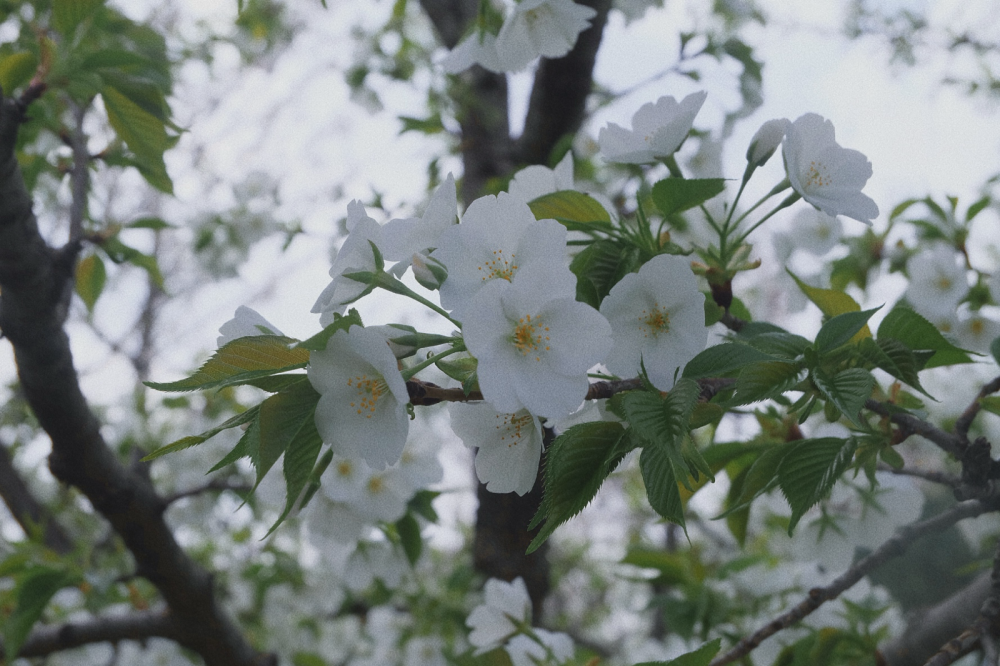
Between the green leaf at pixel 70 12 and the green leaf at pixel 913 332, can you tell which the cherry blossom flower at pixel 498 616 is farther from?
the green leaf at pixel 70 12

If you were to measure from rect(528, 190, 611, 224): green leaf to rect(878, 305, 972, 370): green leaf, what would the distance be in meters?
0.28

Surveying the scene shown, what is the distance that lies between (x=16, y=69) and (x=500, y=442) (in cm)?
100

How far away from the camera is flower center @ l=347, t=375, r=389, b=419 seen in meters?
0.56

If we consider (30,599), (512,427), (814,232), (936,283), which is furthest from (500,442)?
(936,283)

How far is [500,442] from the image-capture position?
0.68 metres

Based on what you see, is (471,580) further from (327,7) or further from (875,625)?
(327,7)

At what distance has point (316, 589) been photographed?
112 inches

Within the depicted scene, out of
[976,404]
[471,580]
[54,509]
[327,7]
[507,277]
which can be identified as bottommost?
[471,580]

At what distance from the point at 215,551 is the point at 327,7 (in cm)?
267

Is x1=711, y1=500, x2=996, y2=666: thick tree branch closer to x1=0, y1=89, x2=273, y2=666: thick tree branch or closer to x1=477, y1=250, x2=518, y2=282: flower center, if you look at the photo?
x1=477, y1=250, x2=518, y2=282: flower center

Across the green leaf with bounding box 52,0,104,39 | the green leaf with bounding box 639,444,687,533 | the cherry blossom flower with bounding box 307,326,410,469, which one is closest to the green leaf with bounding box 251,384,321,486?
the cherry blossom flower with bounding box 307,326,410,469

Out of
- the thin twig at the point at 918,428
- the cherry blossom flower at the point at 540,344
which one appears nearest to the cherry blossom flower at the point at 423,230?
the cherry blossom flower at the point at 540,344

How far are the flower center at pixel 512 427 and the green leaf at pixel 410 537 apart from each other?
0.83m

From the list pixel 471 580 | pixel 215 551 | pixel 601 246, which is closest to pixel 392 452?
pixel 601 246
